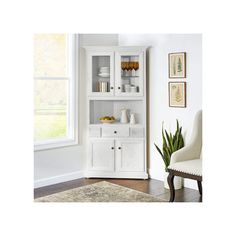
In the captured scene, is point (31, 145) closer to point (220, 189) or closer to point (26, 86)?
point (26, 86)

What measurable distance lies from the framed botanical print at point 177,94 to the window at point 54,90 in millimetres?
1264

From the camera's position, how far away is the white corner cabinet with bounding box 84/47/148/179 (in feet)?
14.6

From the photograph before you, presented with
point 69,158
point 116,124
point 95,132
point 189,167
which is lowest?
point 69,158

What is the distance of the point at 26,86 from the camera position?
0.66 m

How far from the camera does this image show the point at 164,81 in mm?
4254

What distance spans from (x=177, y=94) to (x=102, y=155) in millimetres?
1299

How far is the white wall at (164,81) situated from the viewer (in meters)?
3.87

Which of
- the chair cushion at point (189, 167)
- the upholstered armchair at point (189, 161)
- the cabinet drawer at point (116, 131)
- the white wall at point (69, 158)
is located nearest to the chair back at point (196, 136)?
the upholstered armchair at point (189, 161)

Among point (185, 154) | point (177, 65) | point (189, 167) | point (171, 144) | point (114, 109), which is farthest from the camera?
point (114, 109)

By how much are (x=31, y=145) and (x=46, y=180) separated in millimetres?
3600

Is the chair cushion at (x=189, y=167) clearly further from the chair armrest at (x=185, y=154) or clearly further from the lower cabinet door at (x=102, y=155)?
the lower cabinet door at (x=102, y=155)

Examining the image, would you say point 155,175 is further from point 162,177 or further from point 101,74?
point 101,74

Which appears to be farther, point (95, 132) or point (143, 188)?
point (95, 132)

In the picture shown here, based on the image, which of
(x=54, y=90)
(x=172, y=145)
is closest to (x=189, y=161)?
(x=172, y=145)
